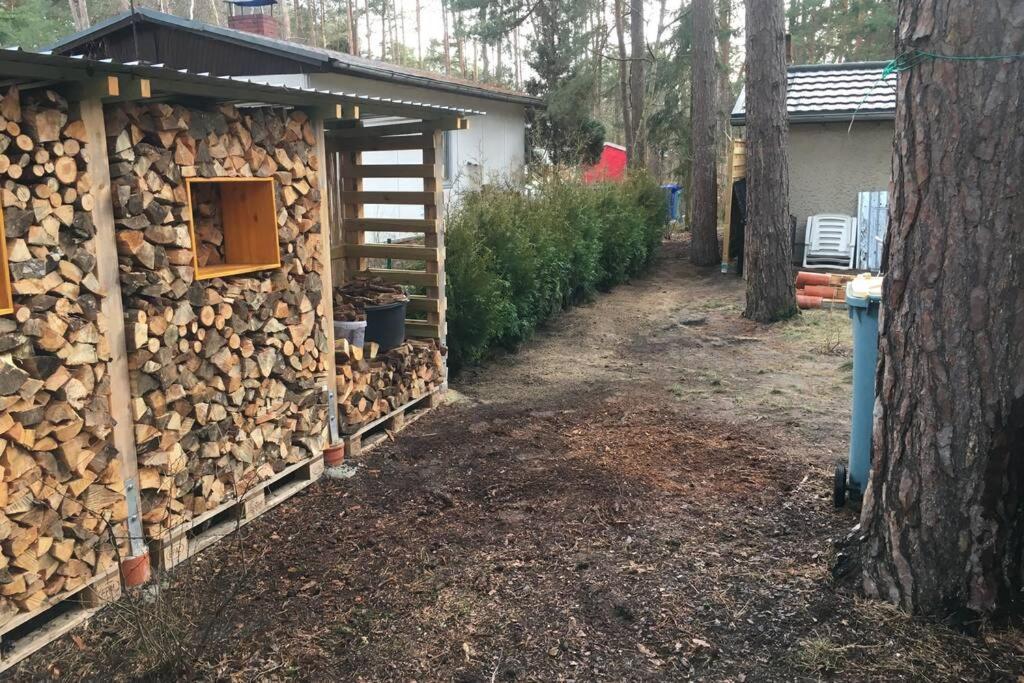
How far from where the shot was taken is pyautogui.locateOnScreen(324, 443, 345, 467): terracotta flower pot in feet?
16.5

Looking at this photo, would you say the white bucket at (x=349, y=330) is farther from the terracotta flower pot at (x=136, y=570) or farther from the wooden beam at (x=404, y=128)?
Answer: the terracotta flower pot at (x=136, y=570)

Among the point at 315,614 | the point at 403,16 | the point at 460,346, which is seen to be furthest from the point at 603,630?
the point at 403,16

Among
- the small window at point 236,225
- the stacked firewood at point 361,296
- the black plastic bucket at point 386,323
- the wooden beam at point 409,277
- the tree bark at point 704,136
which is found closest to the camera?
the small window at point 236,225

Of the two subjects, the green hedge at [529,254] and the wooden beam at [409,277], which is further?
the green hedge at [529,254]

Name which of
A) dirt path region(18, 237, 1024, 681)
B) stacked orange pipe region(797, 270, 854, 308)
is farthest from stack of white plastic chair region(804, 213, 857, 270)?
dirt path region(18, 237, 1024, 681)

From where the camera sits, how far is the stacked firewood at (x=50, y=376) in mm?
2932

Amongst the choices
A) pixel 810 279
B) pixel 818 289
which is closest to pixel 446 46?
pixel 810 279

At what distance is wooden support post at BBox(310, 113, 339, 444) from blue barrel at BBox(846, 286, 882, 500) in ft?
9.54

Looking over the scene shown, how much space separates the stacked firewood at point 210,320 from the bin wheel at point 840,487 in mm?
2900

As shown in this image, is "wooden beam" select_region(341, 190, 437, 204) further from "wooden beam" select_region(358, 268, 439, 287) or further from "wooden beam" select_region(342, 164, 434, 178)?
"wooden beam" select_region(358, 268, 439, 287)

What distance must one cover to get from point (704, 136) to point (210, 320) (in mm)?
11627

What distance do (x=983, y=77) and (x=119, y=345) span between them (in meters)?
3.43

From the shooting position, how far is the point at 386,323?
5754 mm

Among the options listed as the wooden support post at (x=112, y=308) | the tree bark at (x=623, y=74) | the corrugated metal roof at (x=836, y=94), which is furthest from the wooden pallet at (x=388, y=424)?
the tree bark at (x=623, y=74)
